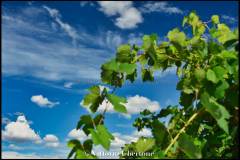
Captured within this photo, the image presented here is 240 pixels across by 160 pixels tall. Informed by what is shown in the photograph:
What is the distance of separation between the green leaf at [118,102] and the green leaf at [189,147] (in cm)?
51

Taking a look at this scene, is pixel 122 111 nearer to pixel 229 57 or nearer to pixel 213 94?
pixel 213 94

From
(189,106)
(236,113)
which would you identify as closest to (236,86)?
(236,113)

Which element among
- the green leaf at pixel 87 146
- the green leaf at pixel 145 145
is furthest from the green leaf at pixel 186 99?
the green leaf at pixel 87 146

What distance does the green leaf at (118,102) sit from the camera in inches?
125

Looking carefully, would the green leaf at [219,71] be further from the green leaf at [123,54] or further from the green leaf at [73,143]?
the green leaf at [73,143]

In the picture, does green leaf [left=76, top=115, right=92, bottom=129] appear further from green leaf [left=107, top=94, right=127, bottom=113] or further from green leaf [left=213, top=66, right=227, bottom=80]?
green leaf [left=213, top=66, right=227, bottom=80]

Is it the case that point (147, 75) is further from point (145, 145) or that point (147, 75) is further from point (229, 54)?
point (145, 145)

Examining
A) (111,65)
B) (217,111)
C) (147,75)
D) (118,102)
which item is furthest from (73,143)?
(147,75)

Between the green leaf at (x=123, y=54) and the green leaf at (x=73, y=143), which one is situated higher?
the green leaf at (x=123, y=54)

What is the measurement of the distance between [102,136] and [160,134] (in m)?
0.39

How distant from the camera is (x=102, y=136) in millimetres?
3023

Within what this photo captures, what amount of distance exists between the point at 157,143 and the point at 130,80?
1.42 metres

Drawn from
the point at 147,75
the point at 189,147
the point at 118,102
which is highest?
the point at 147,75

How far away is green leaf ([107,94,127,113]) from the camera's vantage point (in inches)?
125
